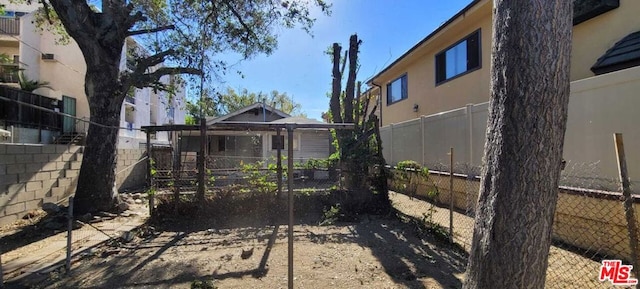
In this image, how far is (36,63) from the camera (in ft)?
59.2

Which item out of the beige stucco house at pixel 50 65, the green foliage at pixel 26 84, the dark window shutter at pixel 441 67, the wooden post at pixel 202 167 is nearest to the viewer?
the wooden post at pixel 202 167

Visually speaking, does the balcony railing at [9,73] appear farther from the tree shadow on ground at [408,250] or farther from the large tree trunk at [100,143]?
the tree shadow on ground at [408,250]

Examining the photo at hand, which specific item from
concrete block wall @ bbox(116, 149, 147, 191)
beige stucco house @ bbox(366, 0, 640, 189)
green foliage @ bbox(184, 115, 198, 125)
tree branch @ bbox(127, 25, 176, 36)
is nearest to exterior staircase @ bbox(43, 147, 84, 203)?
concrete block wall @ bbox(116, 149, 147, 191)

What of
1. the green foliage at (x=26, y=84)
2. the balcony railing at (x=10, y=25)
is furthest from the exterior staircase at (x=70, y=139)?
the balcony railing at (x=10, y=25)

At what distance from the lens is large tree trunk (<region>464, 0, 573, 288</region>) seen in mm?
1976

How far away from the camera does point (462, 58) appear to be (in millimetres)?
9938

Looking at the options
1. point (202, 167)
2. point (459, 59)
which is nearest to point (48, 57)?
point (202, 167)

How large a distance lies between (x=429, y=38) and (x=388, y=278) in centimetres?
880

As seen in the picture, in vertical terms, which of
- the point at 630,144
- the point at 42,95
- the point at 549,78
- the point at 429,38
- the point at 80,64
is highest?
the point at 80,64

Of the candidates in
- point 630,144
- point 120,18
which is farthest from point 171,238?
point 630,144

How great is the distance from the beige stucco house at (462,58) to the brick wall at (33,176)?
8.75m

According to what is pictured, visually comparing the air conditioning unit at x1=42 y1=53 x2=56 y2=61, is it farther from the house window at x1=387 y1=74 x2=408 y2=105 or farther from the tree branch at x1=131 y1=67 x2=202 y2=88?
the house window at x1=387 y1=74 x2=408 y2=105

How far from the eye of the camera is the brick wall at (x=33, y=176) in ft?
20.9

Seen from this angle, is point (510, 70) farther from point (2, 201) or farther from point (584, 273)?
point (2, 201)
